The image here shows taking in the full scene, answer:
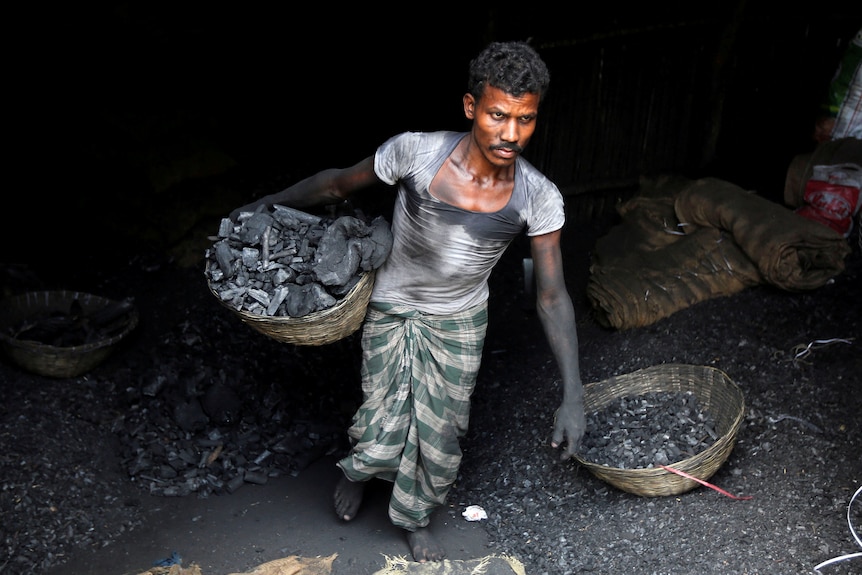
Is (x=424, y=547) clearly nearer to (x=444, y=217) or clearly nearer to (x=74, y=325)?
(x=444, y=217)

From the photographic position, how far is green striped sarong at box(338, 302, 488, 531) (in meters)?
3.65

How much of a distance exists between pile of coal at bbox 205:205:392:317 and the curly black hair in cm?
75

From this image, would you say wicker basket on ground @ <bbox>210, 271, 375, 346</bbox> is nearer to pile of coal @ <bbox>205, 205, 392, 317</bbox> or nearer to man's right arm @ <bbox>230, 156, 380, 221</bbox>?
pile of coal @ <bbox>205, 205, 392, 317</bbox>

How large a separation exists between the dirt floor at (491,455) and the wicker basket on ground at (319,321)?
1.11 metres

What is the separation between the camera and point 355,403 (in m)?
5.07

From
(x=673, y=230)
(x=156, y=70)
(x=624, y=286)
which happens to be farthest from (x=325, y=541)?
(x=156, y=70)

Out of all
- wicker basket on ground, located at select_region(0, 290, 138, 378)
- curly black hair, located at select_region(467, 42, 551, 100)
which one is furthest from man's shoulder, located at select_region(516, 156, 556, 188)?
wicker basket on ground, located at select_region(0, 290, 138, 378)

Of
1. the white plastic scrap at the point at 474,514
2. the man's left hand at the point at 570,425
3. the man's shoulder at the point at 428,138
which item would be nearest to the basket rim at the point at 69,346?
the white plastic scrap at the point at 474,514

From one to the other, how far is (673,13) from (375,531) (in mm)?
3975

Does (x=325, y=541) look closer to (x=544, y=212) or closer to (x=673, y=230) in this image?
(x=544, y=212)

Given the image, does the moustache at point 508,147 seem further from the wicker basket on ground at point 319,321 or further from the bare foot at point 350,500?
the bare foot at point 350,500

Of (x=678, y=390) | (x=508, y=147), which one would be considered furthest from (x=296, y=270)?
(x=678, y=390)

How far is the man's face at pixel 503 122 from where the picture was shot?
3.08m

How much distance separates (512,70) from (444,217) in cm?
60
